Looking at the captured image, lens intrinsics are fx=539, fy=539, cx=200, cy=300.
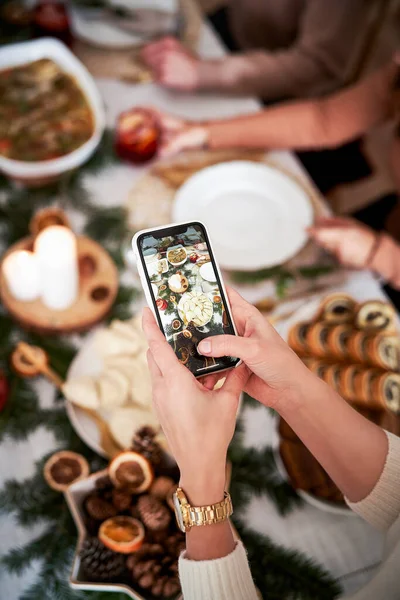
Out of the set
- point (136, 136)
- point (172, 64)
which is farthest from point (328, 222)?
point (172, 64)

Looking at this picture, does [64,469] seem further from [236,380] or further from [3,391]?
[236,380]

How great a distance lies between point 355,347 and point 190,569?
548 mm

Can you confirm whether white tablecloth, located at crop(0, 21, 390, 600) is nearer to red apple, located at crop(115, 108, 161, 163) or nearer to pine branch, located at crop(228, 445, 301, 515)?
pine branch, located at crop(228, 445, 301, 515)

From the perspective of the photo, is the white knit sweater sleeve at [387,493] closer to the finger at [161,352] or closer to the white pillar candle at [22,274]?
the finger at [161,352]

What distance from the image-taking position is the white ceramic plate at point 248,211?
50.1 inches

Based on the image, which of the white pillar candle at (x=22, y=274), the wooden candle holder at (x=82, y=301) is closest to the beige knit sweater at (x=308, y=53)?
the wooden candle holder at (x=82, y=301)

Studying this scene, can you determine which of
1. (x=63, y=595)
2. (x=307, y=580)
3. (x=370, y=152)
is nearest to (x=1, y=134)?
(x=63, y=595)

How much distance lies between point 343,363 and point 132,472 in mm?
472

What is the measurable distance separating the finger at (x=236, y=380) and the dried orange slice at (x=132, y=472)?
0.23 meters

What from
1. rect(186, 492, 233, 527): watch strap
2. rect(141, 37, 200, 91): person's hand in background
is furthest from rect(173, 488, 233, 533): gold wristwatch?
rect(141, 37, 200, 91): person's hand in background

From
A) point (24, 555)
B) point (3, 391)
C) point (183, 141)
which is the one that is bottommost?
point (24, 555)

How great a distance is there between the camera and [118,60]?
158 centimetres

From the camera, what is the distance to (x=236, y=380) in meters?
0.79

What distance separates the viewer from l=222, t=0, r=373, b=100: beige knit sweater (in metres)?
1.66
